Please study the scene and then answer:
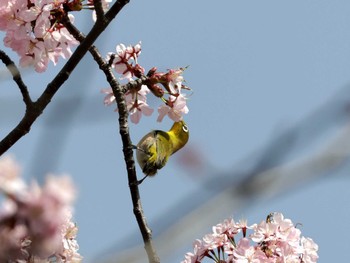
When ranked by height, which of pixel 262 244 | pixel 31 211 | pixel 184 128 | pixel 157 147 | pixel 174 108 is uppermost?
pixel 184 128

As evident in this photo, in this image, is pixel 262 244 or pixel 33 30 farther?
pixel 262 244

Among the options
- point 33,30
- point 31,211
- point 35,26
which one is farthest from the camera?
point 33,30

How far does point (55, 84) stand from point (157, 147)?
3.23m

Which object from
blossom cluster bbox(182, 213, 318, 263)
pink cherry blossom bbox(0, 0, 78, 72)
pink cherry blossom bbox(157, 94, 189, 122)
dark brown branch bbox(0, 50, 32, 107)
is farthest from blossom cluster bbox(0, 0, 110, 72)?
blossom cluster bbox(182, 213, 318, 263)

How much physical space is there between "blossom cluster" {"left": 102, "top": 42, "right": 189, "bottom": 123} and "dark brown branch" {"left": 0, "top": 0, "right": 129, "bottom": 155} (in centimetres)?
101

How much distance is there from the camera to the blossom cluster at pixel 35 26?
3.83 metres

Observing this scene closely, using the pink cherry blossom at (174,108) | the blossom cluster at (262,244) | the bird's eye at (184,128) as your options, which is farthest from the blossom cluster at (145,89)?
the bird's eye at (184,128)

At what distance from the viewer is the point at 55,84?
339 cm

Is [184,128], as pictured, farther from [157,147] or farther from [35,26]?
[35,26]

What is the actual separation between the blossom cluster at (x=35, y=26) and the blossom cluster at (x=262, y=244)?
1772mm

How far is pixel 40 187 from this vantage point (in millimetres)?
2004

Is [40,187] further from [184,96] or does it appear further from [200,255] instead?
[200,255]

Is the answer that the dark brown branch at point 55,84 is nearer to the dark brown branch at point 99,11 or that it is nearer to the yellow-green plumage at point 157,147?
the dark brown branch at point 99,11

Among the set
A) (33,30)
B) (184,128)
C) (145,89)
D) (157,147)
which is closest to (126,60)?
(145,89)
